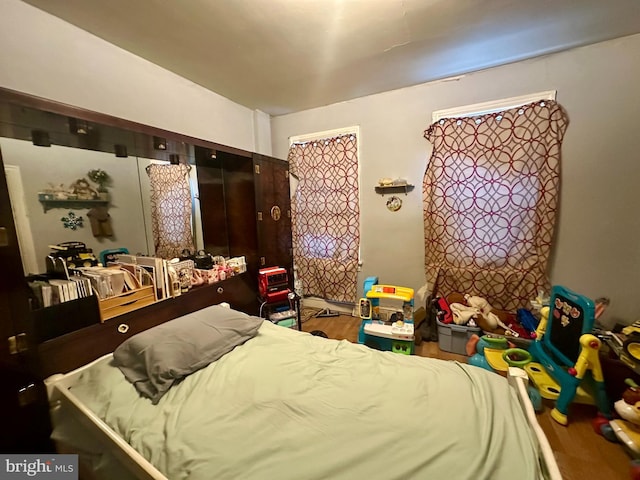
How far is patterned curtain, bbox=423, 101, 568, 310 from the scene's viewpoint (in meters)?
2.16

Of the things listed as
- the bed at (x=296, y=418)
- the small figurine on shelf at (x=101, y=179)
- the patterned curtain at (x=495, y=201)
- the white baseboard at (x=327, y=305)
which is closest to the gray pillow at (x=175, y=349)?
the bed at (x=296, y=418)

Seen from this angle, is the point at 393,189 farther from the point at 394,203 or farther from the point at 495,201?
the point at 495,201

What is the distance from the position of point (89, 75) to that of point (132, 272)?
4.23 feet

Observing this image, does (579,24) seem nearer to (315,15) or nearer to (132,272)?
(315,15)

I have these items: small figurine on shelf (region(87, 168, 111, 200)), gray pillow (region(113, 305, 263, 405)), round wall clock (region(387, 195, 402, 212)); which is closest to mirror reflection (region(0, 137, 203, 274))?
small figurine on shelf (region(87, 168, 111, 200))

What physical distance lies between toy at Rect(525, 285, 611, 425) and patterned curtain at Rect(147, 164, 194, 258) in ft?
9.62

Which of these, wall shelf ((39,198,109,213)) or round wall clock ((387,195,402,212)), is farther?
round wall clock ((387,195,402,212))

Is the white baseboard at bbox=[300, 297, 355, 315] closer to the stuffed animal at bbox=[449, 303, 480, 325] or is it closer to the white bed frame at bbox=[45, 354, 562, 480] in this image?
the stuffed animal at bbox=[449, 303, 480, 325]

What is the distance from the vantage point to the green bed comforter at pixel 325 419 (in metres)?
0.79

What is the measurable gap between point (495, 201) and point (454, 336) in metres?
1.26

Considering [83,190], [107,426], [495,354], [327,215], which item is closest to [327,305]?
[327,215]

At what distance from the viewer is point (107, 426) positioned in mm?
996

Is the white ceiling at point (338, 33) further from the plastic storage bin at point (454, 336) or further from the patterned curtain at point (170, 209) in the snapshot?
the plastic storage bin at point (454, 336)

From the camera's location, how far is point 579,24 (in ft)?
5.59
